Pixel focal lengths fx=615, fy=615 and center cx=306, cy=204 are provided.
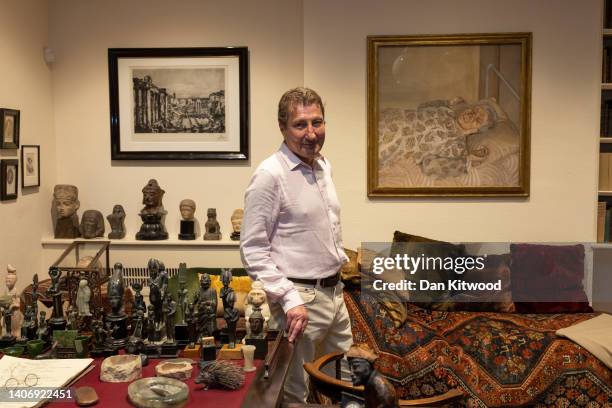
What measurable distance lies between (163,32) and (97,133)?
913 millimetres

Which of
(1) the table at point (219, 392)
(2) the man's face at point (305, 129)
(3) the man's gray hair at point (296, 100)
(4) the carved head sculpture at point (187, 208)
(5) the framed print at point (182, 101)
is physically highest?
(5) the framed print at point (182, 101)

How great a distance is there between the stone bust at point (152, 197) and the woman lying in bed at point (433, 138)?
5.30 feet

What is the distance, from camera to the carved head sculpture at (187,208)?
4.43m

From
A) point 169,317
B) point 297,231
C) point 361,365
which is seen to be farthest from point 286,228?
point 361,365

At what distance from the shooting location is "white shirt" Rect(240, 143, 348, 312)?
7.20ft

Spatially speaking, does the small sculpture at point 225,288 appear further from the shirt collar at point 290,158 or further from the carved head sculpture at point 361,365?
the carved head sculpture at point 361,365

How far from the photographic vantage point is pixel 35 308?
6.50 feet

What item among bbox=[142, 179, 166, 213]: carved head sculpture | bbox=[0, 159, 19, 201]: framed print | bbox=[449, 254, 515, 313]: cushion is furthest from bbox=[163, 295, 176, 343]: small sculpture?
bbox=[142, 179, 166, 213]: carved head sculpture

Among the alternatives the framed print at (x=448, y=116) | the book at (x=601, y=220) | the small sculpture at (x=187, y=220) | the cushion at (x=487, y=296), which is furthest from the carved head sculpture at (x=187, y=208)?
the book at (x=601, y=220)

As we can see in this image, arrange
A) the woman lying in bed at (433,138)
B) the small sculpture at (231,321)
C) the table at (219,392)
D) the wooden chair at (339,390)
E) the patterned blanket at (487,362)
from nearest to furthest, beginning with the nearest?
the table at (219,392)
the wooden chair at (339,390)
the small sculpture at (231,321)
the patterned blanket at (487,362)
the woman lying in bed at (433,138)

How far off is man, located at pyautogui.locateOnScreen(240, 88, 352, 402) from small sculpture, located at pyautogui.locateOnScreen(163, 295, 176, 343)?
1.12ft

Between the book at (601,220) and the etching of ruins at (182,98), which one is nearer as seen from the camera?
the book at (601,220)

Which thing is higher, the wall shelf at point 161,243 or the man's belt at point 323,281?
the man's belt at point 323,281

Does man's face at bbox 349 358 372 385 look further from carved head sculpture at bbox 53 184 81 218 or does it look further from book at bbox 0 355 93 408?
carved head sculpture at bbox 53 184 81 218
